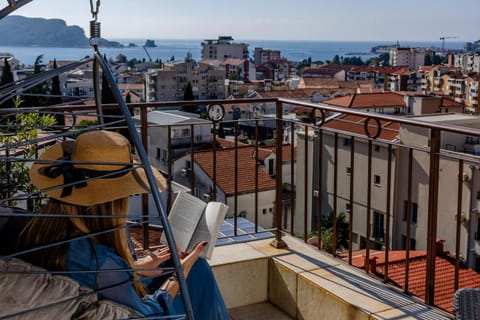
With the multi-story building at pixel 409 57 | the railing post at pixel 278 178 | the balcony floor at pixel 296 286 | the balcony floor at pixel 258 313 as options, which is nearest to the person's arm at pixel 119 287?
the balcony floor at pixel 296 286

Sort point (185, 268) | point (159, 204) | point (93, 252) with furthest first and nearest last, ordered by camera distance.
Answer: point (185, 268) → point (93, 252) → point (159, 204)

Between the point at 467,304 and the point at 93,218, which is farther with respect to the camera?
the point at 467,304

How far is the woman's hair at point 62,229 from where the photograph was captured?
131cm

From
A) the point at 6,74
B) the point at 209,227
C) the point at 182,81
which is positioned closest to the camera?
the point at 209,227

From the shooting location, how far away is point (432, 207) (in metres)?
2.23

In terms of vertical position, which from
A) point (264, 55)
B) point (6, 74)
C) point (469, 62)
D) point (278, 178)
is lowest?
point (278, 178)

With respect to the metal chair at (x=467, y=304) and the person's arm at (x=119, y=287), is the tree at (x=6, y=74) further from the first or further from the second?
the metal chair at (x=467, y=304)

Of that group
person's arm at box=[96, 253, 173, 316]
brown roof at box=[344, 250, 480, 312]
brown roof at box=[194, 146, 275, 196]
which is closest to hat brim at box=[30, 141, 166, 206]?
person's arm at box=[96, 253, 173, 316]

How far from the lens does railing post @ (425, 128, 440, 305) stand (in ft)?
7.20

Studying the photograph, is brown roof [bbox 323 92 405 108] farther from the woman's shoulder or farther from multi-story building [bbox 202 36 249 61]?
multi-story building [bbox 202 36 249 61]

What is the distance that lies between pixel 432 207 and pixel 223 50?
118 metres

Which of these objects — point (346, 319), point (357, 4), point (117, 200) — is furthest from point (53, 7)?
point (357, 4)

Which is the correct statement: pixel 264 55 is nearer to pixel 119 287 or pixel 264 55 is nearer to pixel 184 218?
pixel 184 218

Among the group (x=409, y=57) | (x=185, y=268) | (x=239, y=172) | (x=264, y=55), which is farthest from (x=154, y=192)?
(x=264, y=55)
